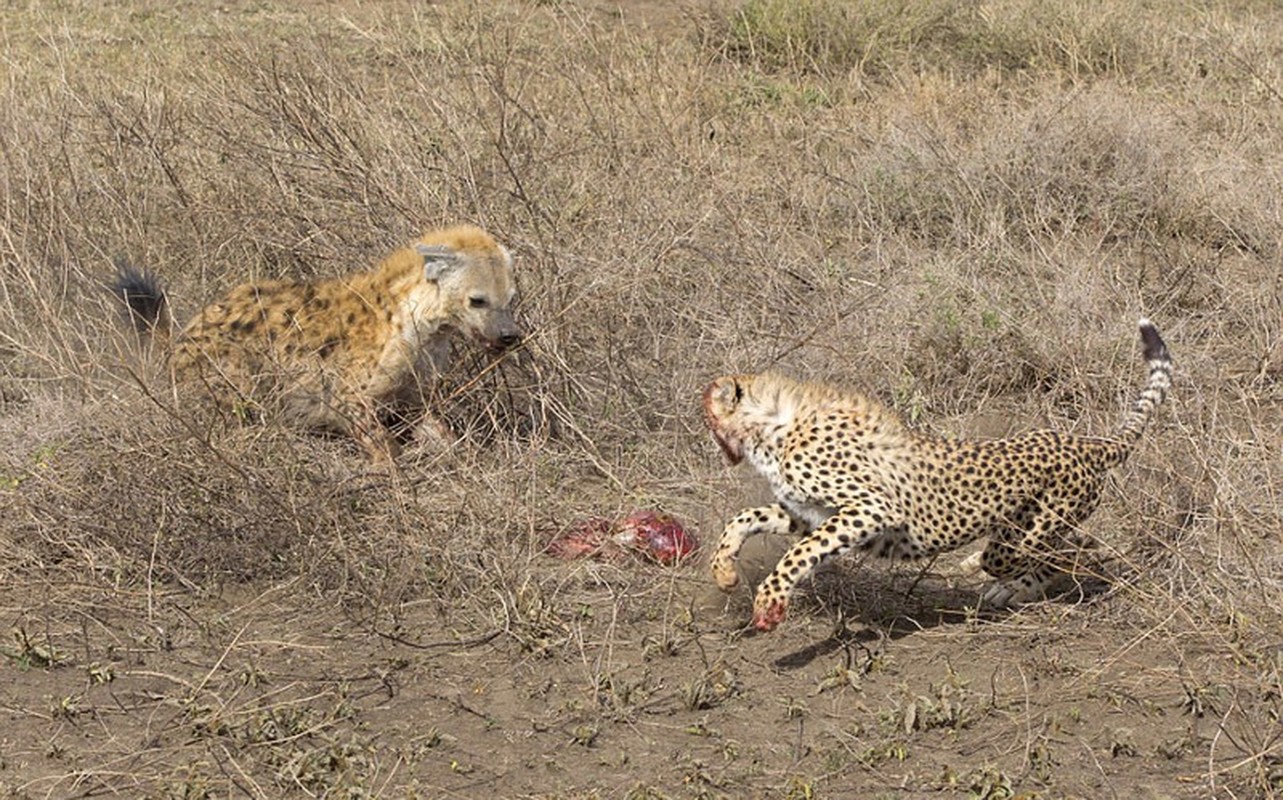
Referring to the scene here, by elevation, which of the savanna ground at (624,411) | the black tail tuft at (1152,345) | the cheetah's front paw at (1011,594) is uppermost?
the black tail tuft at (1152,345)

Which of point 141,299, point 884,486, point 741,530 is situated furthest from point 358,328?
point 884,486

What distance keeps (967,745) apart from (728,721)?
0.70 m

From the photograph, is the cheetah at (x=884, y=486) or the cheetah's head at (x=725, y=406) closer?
the cheetah at (x=884, y=486)

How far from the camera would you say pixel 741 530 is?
5.79 metres

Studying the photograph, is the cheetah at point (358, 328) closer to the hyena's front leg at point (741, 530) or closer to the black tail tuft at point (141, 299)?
the black tail tuft at point (141, 299)

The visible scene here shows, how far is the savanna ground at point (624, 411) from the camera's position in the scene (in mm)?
5195

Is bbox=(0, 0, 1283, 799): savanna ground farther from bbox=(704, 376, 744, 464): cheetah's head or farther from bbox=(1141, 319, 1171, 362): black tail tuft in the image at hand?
bbox=(704, 376, 744, 464): cheetah's head

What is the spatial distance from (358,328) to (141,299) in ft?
2.92

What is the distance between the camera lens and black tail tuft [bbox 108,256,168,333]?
286 inches

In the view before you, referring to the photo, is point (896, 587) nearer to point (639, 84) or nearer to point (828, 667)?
point (828, 667)

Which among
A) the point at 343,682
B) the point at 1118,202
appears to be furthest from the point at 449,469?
the point at 1118,202

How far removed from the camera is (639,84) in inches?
386

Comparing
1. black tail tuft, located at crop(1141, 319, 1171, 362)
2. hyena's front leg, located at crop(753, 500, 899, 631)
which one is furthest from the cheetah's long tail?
hyena's front leg, located at crop(753, 500, 899, 631)

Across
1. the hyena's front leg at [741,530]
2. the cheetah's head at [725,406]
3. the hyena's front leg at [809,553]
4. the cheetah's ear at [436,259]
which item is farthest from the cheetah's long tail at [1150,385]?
the cheetah's ear at [436,259]
